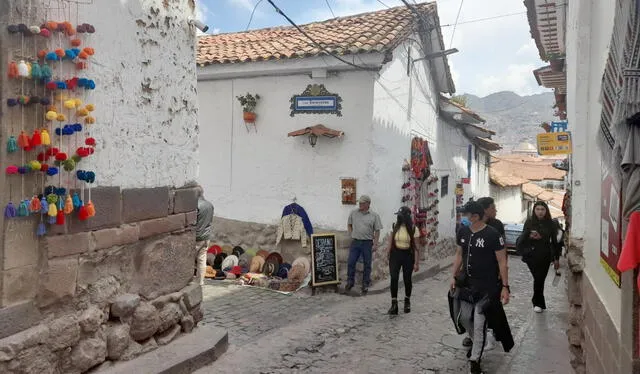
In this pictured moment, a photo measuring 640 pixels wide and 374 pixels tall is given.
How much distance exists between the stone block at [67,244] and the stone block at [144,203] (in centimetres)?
43

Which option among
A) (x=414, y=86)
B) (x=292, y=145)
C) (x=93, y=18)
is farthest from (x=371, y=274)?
(x=93, y=18)

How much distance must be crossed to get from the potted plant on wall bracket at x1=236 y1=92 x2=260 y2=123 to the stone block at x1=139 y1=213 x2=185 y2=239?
465cm

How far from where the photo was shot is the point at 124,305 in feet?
12.4

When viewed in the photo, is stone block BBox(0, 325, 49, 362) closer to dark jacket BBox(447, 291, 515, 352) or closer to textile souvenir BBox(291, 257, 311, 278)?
dark jacket BBox(447, 291, 515, 352)

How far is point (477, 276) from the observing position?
181 inches

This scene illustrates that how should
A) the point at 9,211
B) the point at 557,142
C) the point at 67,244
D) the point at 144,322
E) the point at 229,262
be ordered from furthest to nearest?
the point at 229,262
the point at 557,142
the point at 144,322
the point at 67,244
the point at 9,211

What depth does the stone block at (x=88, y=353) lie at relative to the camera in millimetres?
3402

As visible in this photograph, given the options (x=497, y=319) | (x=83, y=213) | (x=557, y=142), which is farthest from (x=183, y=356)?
(x=557, y=142)

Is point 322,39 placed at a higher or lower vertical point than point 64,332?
higher

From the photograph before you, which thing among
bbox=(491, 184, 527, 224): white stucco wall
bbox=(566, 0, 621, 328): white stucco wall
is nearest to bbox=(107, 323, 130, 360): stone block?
bbox=(566, 0, 621, 328): white stucco wall

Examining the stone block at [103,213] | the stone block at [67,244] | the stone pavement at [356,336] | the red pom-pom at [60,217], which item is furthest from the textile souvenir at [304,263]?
the red pom-pom at [60,217]

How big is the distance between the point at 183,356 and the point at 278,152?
17.3 ft

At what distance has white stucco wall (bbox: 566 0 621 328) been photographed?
10.8 feet

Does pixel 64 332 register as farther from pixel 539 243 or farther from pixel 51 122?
pixel 539 243
